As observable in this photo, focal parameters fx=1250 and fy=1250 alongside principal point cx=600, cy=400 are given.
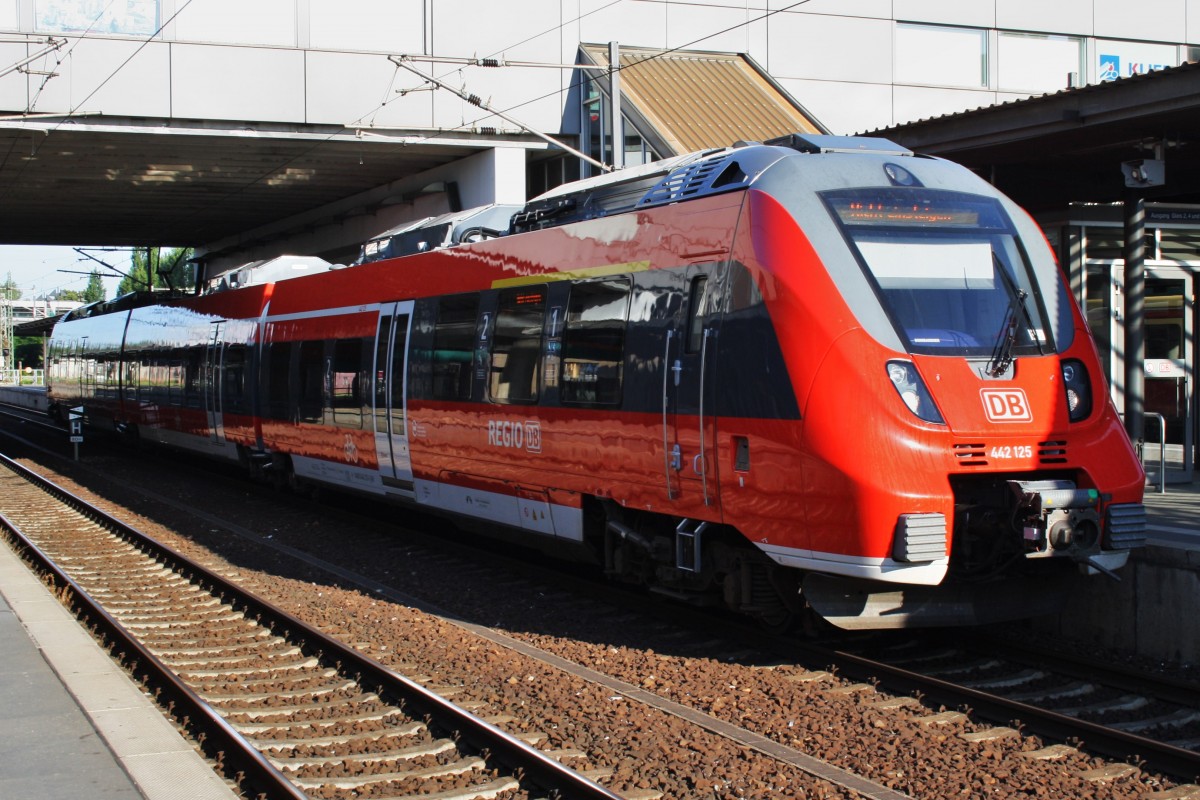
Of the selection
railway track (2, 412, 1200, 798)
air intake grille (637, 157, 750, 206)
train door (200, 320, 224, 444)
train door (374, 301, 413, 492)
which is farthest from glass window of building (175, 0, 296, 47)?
air intake grille (637, 157, 750, 206)

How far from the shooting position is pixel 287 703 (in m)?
7.55

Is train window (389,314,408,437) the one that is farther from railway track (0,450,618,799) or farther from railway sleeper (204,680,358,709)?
railway sleeper (204,680,358,709)

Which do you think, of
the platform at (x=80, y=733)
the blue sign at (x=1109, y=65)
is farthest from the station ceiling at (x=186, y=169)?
the platform at (x=80, y=733)

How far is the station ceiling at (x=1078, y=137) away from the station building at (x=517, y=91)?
0.08 meters

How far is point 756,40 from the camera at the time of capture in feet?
87.5

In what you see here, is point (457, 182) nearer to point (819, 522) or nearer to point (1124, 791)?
point (819, 522)

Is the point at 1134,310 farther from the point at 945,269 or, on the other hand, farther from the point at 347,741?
the point at 347,741

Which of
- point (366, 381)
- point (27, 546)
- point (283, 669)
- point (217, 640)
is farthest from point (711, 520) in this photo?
point (27, 546)

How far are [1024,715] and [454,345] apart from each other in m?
6.70

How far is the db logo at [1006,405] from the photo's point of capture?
24.2 feet

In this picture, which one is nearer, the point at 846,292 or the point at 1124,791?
the point at 1124,791

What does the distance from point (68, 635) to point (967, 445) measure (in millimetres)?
6151

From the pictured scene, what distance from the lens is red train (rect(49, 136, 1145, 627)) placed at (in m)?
7.23

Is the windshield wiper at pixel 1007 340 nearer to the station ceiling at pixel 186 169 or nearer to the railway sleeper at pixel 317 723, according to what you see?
the railway sleeper at pixel 317 723
